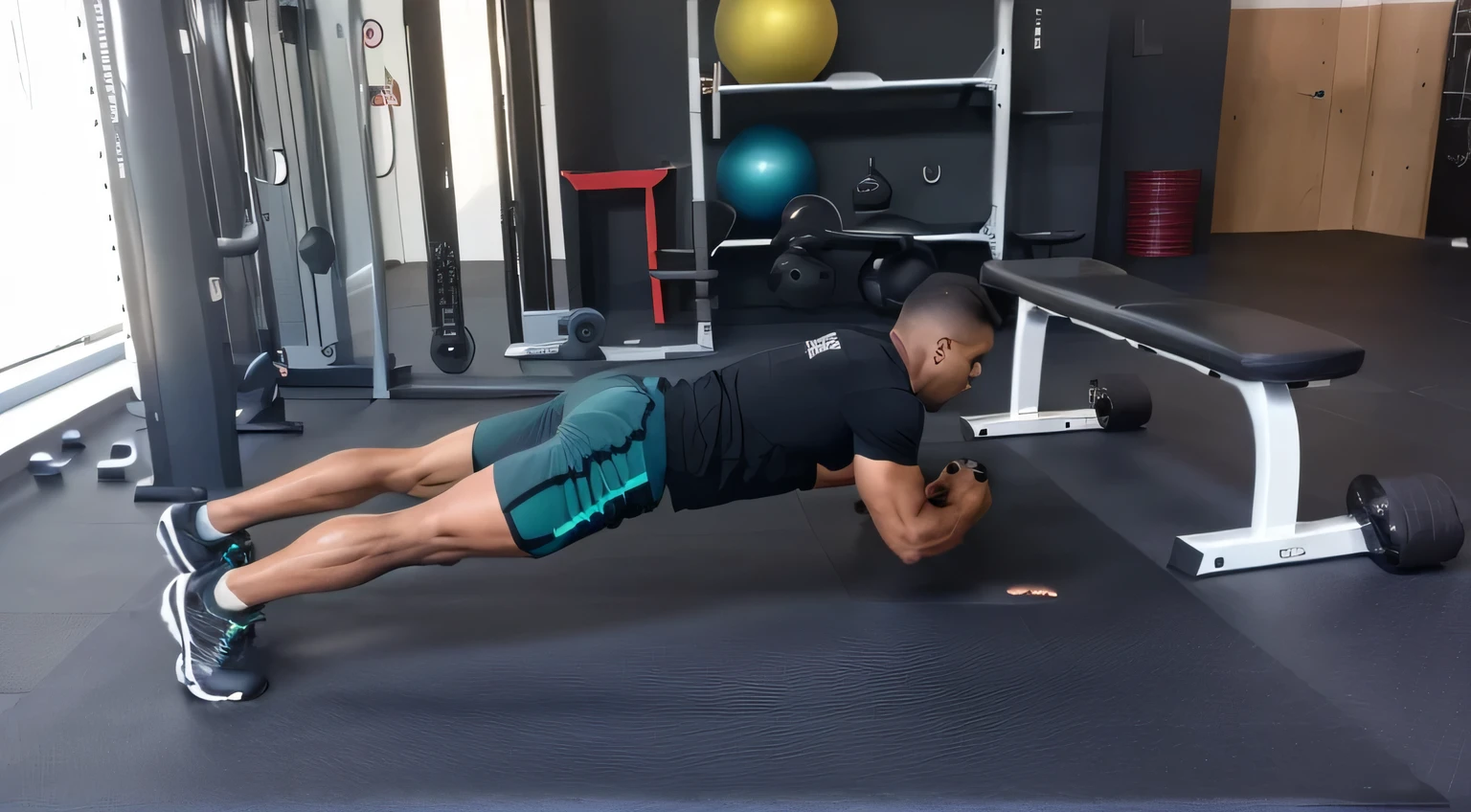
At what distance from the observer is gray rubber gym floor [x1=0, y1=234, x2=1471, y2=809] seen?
1.45m

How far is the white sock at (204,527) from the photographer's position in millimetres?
1804

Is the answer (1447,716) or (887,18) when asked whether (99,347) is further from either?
(1447,716)

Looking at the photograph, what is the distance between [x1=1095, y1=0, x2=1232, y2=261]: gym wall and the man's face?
5.09m

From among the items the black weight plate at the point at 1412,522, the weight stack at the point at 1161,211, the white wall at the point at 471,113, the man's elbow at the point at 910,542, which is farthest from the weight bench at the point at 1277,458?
the white wall at the point at 471,113

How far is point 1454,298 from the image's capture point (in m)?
4.99

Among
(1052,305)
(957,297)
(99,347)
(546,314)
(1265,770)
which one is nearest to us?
(1265,770)

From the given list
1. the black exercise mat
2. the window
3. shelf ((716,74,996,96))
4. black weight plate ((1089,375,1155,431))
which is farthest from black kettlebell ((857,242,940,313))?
the window

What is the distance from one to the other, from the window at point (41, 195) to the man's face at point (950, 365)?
9.72 feet

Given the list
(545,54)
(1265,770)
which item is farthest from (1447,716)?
(545,54)

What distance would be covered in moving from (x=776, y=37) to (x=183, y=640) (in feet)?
11.2

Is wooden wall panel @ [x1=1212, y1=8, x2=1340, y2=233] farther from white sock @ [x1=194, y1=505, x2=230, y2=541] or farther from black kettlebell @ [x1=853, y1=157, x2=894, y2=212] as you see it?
white sock @ [x1=194, y1=505, x2=230, y2=541]

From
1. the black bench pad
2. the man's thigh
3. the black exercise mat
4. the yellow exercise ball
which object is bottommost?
the black exercise mat

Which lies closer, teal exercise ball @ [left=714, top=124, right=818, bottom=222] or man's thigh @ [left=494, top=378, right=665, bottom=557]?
man's thigh @ [left=494, top=378, right=665, bottom=557]

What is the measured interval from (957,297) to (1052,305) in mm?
952
